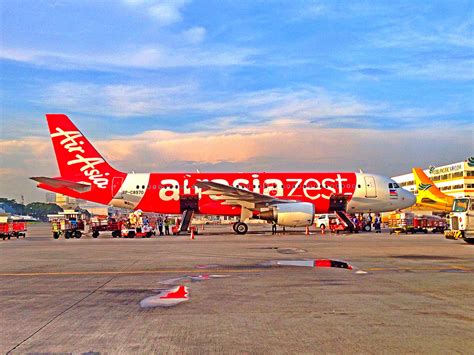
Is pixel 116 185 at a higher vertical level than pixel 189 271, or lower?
higher

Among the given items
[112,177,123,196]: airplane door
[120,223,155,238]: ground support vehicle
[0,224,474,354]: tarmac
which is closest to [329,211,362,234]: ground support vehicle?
[120,223,155,238]: ground support vehicle

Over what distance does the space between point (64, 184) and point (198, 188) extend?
9.83 m

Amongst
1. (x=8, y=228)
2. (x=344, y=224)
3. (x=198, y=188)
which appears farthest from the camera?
(x=344, y=224)

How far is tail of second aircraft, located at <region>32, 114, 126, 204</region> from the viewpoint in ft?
134

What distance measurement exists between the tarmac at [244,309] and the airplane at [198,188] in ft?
74.3

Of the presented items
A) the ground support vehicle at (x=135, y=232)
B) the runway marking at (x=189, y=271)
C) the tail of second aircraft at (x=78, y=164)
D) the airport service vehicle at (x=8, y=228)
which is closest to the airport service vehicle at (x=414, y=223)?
the ground support vehicle at (x=135, y=232)

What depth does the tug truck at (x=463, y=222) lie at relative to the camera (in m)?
26.4

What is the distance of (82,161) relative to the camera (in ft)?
135

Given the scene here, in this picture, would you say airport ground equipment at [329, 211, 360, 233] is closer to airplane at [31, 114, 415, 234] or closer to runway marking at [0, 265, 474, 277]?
airplane at [31, 114, 415, 234]

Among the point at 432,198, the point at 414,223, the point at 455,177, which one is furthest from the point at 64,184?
the point at 455,177

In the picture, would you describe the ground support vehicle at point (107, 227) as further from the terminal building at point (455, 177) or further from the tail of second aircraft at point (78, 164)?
the terminal building at point (455, 177)

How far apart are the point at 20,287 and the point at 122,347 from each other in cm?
682

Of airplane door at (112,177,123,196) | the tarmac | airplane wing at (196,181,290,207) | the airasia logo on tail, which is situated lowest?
the tarmac

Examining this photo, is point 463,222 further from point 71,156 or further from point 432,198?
point 432,198
